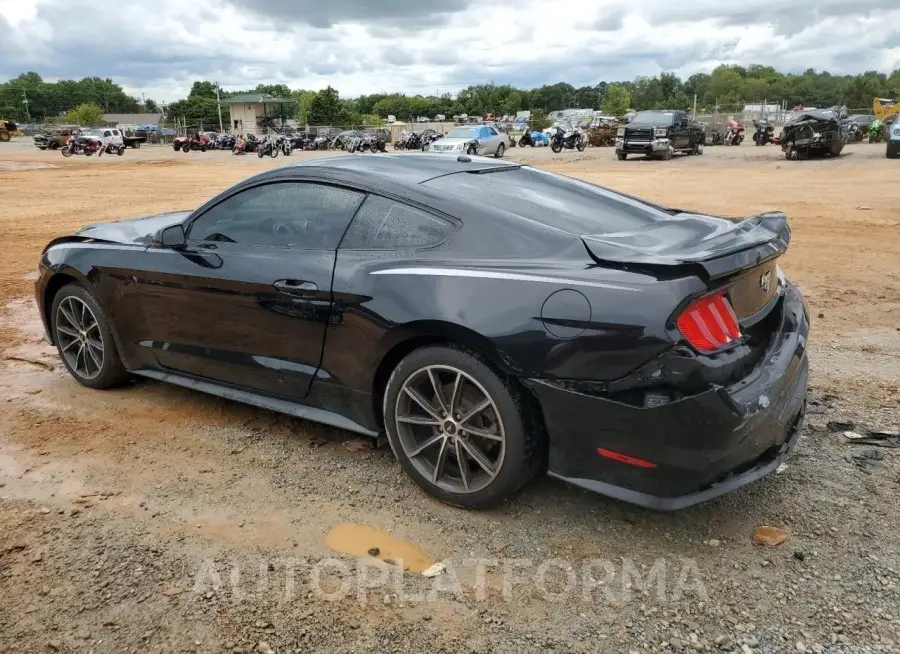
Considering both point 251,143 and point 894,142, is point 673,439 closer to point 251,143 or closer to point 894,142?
point 894,142

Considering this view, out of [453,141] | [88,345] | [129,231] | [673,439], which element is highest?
[453,141]

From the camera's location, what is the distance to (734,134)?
3800cm

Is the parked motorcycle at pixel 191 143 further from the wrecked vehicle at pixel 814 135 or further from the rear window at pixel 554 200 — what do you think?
the rear window at pixel 554 200

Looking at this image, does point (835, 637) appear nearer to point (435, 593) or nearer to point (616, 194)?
point (435, 593)

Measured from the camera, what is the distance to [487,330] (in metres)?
2.95

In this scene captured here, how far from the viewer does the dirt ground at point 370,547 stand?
2543 mm

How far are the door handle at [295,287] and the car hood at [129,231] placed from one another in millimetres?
1210

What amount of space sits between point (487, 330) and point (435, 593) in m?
1.02

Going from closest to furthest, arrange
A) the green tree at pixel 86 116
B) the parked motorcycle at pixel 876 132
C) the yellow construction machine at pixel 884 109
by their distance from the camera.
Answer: the parked motorcycle at pixel 876 132
the yellow construction machine at pixel 884 109
the green tree at pixel 86 116

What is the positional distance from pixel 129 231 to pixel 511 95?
453 ft

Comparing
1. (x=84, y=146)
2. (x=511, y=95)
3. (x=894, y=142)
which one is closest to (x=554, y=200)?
(x=894, y=142)

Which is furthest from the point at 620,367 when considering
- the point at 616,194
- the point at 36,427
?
the point at 36,427

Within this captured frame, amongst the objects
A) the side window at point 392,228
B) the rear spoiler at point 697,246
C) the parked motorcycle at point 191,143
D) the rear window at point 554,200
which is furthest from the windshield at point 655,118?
the parked motorcycle at point 191,143

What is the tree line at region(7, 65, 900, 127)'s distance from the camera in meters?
113
